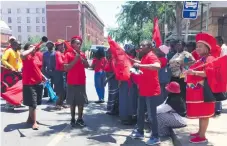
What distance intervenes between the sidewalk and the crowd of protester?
5.6 inches

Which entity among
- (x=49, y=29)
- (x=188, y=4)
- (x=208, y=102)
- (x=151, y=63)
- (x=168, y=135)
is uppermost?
(x=49, y=29)

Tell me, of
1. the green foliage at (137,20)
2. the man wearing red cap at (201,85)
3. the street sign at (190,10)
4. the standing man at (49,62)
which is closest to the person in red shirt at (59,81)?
the standing man at (49,62)

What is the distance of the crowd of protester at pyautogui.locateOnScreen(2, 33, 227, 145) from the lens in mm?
5191

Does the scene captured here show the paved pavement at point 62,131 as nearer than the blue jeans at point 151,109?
No

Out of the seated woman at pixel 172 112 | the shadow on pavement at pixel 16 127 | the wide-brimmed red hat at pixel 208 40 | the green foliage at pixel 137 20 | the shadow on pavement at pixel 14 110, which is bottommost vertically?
the shadow on pavement at pixel 16 127

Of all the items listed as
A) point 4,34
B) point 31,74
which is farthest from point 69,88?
point 4,34

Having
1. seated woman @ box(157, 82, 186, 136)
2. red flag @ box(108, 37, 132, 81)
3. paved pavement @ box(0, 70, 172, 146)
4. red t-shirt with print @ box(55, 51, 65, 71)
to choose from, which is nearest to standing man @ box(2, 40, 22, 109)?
red t-shirt with print @ box(55, 51, 65, 71)

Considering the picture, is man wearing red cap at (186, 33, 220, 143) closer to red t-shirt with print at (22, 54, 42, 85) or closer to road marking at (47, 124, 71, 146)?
road marking at (47, 124, 71, 146)

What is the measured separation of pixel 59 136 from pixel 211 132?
9.53ft

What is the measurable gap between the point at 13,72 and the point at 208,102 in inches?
217

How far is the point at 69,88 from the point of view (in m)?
6.55

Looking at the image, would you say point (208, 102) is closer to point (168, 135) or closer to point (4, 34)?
point (168, 135)

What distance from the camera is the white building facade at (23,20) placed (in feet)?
347

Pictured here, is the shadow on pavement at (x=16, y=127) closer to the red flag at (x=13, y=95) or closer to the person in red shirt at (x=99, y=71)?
the red flag at (x=13, y=95)
